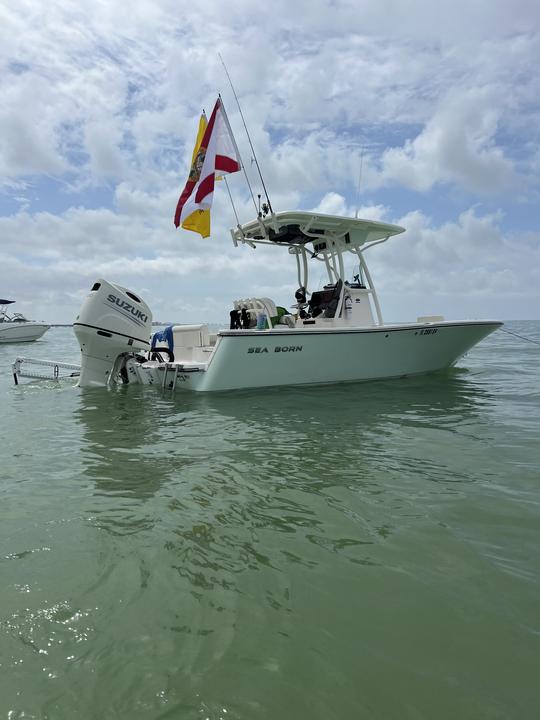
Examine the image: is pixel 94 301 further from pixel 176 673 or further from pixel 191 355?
pixel 176 673

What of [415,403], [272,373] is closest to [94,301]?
[272,373]

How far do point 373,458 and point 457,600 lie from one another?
2.40m

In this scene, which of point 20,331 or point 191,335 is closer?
point 191,335

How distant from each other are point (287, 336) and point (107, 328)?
3556 millimetres

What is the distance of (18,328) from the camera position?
35.2 meters

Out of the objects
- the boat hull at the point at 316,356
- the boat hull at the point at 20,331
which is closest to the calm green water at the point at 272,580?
the boat hull at the point at 316,356

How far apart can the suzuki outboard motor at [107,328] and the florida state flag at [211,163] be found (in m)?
2.29

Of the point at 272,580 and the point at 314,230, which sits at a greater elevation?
the point at 314,230

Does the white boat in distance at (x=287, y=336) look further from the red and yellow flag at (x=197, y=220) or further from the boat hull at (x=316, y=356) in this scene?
the red and yellow flag at (x=197, y=220)

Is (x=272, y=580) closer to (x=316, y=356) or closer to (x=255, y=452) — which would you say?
(x=255, y=452)

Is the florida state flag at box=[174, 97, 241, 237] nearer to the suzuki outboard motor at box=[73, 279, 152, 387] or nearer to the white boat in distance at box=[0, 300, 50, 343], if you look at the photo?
the suzuki outboard motor at box=[73, 279, 152, 387]

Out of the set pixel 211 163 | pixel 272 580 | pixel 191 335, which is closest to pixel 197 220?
pixel 211 163

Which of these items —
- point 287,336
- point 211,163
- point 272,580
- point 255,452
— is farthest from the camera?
point 211,163

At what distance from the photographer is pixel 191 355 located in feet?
33.9
